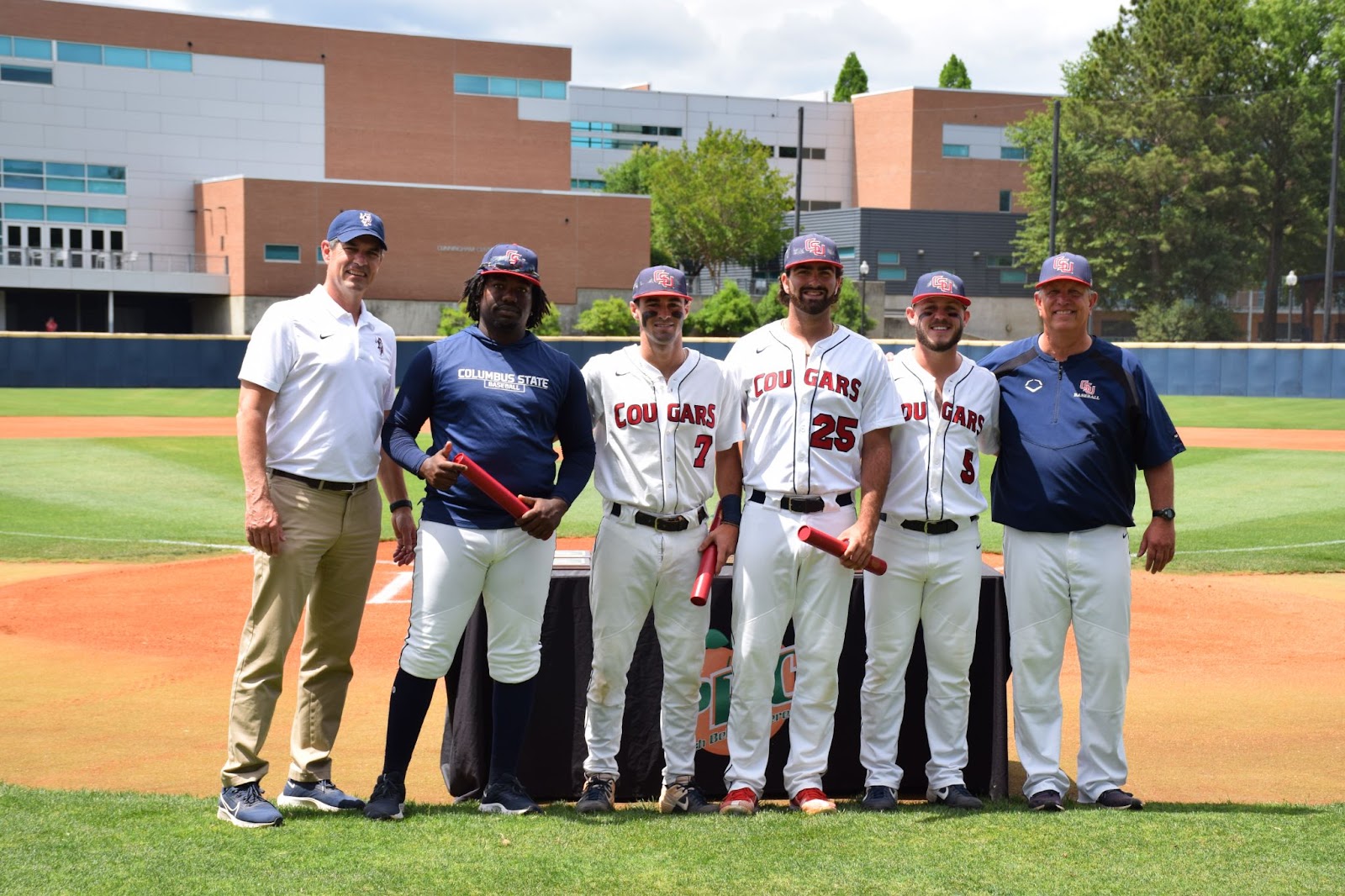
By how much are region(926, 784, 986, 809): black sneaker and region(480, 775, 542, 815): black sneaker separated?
1689 mm

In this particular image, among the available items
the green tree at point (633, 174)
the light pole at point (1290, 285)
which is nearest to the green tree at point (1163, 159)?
the light pole at point (1290, 285)

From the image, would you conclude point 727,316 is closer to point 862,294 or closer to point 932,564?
point 862,294

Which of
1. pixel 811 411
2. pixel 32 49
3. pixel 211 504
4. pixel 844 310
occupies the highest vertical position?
pixel 32 49

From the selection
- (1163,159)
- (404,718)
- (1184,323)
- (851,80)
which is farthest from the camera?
(851,80)

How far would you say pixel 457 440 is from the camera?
5.02m

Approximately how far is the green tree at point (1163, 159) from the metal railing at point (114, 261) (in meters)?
37.9

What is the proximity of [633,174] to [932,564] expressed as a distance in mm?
65196

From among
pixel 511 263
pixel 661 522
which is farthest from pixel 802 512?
pixel 511 263

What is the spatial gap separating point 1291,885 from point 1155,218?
193ft

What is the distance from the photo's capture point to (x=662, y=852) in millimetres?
4523

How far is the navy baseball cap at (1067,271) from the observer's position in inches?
220

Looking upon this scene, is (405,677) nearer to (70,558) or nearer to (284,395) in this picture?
(284,395)

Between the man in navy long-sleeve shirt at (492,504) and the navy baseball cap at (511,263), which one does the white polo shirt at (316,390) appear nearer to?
the man in navy long-sleeve shirt at (492,504)

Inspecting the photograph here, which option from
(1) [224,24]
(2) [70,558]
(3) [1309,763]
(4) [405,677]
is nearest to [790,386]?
(4) [405,677]
